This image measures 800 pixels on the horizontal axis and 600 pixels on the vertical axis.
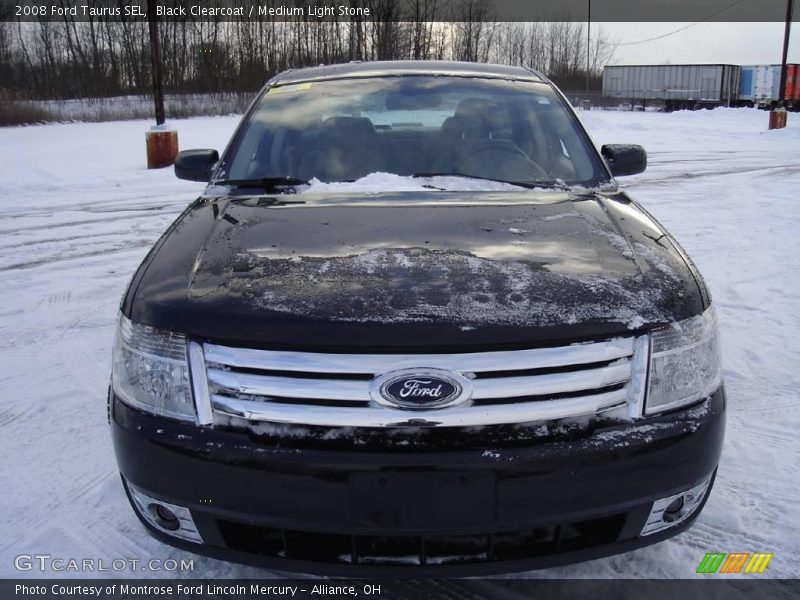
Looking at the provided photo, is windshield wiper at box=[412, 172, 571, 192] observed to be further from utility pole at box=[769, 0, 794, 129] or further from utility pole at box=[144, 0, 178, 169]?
utility pole at box=[769, 0, 794, 129]

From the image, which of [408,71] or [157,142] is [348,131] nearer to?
[408,71]

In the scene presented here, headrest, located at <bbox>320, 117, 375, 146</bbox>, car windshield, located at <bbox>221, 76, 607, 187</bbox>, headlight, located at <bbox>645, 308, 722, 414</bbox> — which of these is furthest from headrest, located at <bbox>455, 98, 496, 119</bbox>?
headlight, located at <bbox>645, 308, 722, 414</bbox>

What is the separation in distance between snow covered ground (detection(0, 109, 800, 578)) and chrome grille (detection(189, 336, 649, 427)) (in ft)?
2.42

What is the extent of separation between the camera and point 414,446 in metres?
1.59

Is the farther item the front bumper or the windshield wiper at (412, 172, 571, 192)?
the windshield wiper at (412, 172, 571, 192)

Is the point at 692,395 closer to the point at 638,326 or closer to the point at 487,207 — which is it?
the point at 638,326

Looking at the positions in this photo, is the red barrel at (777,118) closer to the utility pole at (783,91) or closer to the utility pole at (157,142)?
the utility pole at (783,91)

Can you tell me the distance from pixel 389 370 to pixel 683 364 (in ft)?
2.63

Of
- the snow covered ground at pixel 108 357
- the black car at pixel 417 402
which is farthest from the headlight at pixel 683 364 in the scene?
the snow covered ground at pixel 108 357

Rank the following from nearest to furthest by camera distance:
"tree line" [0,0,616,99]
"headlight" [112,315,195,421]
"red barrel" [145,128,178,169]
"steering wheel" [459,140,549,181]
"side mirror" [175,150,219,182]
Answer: "headlight" [112,315,195,421]
"steering wheel" [459,140,549,181]
"side mirror" [175,150,219,182]
"red barrel" [145,128,178,169]
"tree line" [0,0,616,99]

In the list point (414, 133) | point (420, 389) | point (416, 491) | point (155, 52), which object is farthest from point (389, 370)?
point (155, 52)

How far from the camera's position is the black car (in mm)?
1604

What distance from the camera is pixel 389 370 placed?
1611mm

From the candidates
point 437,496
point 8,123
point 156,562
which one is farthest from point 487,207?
point 8,123
